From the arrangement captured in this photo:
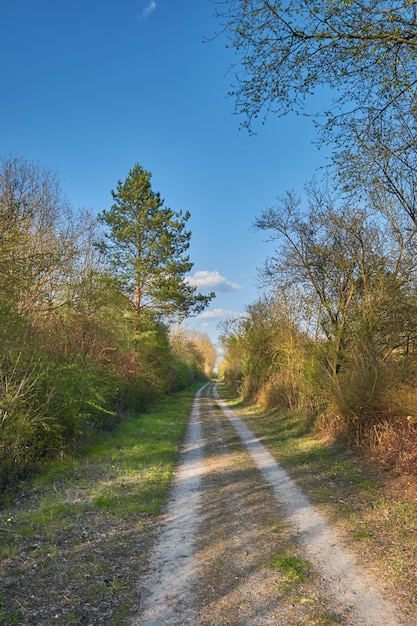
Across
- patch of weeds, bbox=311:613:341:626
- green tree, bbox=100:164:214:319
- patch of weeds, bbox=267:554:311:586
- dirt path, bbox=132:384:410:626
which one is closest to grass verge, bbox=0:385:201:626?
dirt path, bbox=132:384:410:626

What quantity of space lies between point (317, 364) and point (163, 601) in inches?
434

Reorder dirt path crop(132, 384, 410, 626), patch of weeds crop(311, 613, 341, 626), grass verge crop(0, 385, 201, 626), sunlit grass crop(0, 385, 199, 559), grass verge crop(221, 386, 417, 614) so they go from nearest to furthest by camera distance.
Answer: patch of weeds crop(311, 613, 341, 626), dirt path crop(132, 384, 410, 626), grass verge crop(0, 385, 201, 626), grass verge crop(221, 386, 417, 614), sunlit grass crop(0, 385, 199, 559)

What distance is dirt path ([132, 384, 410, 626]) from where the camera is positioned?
3.92 meters

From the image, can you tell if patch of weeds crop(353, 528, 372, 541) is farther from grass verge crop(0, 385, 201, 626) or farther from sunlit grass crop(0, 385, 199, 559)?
sunlit grass crop(0, 385, 199, 559)

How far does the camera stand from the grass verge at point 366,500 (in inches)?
194

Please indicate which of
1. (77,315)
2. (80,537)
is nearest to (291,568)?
(80,537)

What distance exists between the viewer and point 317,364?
1432cm

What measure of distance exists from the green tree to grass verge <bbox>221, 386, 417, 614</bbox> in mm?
13254

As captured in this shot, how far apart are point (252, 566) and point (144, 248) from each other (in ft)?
69.9

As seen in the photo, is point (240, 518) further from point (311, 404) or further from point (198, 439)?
point (311, 404)

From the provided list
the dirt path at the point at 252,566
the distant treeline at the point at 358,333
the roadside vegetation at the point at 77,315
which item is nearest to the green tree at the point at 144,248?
the roadside vegetation at the point at 77,315

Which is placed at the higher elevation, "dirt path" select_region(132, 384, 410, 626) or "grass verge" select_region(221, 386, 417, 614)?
"dirt path" select_region(132, 384, 410, 626)

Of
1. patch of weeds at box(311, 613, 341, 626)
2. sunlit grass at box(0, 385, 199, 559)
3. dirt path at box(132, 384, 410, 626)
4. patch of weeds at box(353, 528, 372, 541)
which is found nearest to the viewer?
patch of weeds at box(311, 613, 341, 626)

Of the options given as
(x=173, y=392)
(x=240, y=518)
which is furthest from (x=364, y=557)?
(x=173, y=392)
